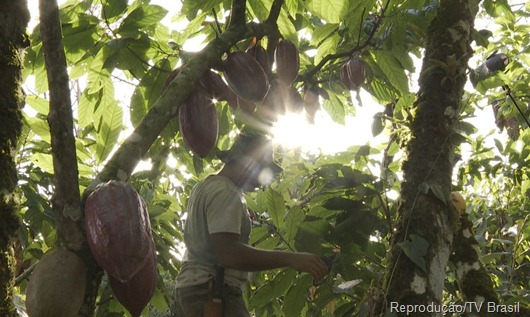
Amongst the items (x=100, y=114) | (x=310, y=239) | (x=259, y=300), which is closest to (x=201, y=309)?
(x=259, y=300)

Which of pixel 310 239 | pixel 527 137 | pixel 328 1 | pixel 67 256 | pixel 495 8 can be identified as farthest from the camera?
pixel 527 137

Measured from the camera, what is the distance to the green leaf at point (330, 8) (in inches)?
65.6

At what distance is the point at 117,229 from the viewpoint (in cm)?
103

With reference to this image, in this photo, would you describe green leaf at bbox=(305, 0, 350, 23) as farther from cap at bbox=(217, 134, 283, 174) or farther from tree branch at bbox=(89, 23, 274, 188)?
cap at bbox=(217, 134, 283, 174)

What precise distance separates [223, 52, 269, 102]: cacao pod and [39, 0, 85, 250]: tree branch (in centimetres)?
68

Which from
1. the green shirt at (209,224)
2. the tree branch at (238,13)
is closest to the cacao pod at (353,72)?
the green shirt at (209,224)

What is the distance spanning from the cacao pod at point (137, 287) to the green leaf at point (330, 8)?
94 centimetres

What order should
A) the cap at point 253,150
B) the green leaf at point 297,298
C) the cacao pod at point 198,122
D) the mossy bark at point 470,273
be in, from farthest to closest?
the cap at point 253,150, the green leaf at point 297,298, the mossy bark at point 470,273, the cacao pod at point 198,122

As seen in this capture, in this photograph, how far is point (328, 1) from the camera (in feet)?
5.45

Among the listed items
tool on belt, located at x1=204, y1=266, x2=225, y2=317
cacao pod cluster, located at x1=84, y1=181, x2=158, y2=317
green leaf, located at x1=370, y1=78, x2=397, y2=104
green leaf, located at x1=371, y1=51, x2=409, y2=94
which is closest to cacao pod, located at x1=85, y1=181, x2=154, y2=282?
cacao pod cluster, located at x1=84, y1=181, x2=158, y2=317

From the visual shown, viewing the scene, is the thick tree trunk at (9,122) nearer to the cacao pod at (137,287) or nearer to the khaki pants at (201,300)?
the cacao pod at (137,287)

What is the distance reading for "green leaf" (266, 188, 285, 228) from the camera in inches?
82.0

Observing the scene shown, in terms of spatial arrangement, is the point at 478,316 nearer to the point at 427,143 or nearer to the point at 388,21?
the point at 427,143

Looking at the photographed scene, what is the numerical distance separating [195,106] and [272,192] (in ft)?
1.99
